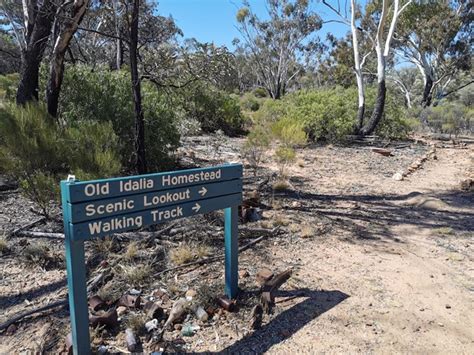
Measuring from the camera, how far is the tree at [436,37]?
2512 cm

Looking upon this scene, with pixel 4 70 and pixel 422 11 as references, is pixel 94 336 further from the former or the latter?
pixel 4 70

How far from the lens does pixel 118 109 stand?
736 cm

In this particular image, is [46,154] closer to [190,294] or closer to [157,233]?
[157,233]

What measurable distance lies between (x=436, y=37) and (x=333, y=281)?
27219 millimetres

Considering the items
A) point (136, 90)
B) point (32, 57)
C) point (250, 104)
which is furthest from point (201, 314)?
point (250, 104)

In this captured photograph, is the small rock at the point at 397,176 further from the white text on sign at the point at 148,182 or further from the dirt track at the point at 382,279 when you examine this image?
the white text on sign at the point at 148,182

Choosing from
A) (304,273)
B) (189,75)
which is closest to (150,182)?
(304,273)

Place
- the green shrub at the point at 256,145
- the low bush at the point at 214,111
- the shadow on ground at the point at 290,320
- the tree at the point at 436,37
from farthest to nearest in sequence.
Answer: the tree at the point at 436,37 < the low bush at the point at 214,111 < the green shrub at the point at 256,145 < the shadow on ground at the point at 290,320

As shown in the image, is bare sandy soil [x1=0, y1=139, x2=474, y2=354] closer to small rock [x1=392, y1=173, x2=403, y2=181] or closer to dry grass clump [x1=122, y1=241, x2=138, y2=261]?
dry grass clump [x1=122, y1=241, x2=138, y2=261]

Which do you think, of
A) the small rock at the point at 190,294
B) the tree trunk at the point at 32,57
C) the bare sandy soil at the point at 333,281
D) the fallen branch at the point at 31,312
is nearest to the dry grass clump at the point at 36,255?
the bare sandy soil at the point at 333,281

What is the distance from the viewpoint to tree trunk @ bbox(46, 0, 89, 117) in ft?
20.6

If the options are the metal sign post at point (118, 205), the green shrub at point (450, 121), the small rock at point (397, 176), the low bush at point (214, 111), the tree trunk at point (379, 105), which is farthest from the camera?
the green shrub at point (450, 121)

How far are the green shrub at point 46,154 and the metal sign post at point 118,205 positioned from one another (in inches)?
85.5

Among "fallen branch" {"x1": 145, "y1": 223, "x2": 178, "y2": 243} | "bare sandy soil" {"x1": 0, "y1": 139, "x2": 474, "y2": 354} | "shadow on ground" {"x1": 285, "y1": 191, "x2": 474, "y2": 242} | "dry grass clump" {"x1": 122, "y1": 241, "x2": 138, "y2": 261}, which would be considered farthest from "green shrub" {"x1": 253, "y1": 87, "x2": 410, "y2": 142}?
"dry grass clump" {"x1": 122, "y1": 241, "x2": 138, "y2": 261}
